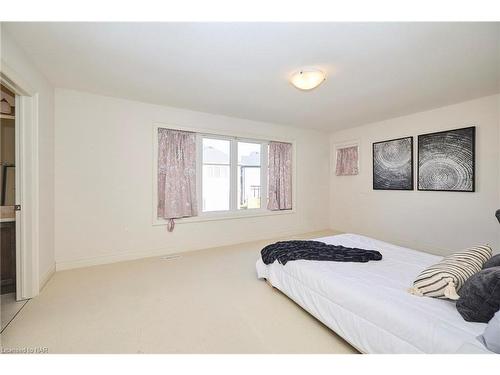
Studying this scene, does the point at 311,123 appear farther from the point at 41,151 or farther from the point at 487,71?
the point at 41,151

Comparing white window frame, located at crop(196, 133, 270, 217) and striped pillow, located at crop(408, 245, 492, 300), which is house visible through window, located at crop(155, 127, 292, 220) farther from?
striped pillow, located at crop(408, 245, 492, 300)

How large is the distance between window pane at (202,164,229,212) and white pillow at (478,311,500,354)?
3.47 meters

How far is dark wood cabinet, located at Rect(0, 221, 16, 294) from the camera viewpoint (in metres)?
2.14

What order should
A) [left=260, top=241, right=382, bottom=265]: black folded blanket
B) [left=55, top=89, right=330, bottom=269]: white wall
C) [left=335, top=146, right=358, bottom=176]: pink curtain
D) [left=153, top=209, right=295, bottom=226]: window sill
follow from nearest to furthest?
[left=260, top=241, right=382, bottom=265]: black folded blanket < [left=55, top=89, right=330, bottom=269]: white wall < [left=153, top=209, right=295, bottom=226]: window sill < [left=335, top=146, right=358, bottom=176]: pink curtain

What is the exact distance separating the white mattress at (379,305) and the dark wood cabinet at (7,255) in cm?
260

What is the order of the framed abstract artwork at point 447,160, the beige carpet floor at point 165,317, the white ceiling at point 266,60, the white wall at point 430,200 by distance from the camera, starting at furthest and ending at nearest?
the framed abstract artwork at point 447,160 → the white wall at point 430,200 → the white ceiling at point 266,60 → the beige carpet floor at point 165,317

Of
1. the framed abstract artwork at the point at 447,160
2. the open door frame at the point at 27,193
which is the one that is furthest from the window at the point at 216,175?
the framed abstract artwork at the point at 447,160

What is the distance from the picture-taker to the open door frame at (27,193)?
2.08 metres

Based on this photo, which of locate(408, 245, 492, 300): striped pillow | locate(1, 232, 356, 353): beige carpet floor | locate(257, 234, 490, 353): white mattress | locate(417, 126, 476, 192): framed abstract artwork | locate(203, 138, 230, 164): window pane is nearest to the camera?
locate(257, 234, 490, 353): white mattress

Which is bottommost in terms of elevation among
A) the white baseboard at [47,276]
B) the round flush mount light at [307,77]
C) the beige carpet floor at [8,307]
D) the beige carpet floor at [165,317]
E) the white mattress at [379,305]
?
the beige carpet floor at [165,317]

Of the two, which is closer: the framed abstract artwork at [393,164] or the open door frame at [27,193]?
the open door frame at [27,193]

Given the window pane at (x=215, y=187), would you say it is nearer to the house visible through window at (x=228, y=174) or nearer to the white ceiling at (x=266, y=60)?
the house visible through window at (x=228, y=174)

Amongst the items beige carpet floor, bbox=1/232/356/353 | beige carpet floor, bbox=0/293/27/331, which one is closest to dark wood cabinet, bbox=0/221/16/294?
beige carpet floor, bbox=0/293/27/331
